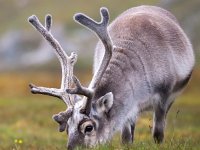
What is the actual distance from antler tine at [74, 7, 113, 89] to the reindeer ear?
27 cm

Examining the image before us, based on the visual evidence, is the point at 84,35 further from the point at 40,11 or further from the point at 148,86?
the point at 148,86

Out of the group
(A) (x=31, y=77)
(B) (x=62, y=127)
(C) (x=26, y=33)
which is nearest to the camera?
(B) (x=62, y=127)

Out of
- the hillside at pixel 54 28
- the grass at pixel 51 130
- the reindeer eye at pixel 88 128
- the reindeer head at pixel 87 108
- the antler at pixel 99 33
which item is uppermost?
the hillside at pixel 54 28

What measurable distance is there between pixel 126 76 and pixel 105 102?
3.38ft

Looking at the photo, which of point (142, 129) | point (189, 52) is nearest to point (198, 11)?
point (142, 129)

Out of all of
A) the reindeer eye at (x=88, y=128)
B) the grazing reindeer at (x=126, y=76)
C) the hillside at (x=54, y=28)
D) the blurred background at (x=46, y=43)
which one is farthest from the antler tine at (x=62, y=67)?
the hillside at (x=54, y=28)

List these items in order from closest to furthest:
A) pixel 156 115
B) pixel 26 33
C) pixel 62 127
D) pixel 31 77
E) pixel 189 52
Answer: pixel 62 127 < pixel 156 115 < pixel 189 52 < pixel 31 77 < pixel 26 33

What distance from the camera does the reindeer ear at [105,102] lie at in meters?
10.5

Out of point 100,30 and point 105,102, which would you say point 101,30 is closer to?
point 100,30

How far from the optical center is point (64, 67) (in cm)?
1165

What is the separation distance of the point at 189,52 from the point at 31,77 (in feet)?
179

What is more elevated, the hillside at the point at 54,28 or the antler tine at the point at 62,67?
the hillside at the point at 54,28

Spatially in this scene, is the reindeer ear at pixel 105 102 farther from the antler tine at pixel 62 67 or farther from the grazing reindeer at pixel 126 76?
the antler tine at pixel 62 67

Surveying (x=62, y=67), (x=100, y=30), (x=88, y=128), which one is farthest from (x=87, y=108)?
(x=62, y=67)
